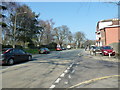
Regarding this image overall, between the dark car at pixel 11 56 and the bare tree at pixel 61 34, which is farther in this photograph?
the bare tree at pixel 61 34

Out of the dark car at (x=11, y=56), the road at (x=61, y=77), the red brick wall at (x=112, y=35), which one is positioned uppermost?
the red brick wall at (x=112, y=35)

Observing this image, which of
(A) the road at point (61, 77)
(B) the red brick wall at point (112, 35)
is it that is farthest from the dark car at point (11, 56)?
(B) the red brick wall at point (112, 35)

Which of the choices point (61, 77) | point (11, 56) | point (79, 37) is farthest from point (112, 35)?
point (79, 37)

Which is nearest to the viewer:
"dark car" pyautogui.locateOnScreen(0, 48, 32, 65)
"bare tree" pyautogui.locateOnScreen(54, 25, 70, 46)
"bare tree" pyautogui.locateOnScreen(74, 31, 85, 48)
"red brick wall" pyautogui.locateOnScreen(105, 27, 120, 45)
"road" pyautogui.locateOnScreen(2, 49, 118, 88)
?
"road" pyautogui.locateOnScreen(2, 49, 118, 88)

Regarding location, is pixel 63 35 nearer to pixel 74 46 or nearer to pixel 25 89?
pixel 74 46

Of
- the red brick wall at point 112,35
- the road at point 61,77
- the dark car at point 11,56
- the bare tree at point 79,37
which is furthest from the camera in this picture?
the bare tree at point 79,37

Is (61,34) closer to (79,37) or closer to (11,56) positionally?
(79,37)

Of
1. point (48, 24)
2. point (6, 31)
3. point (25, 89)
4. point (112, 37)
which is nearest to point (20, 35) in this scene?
point (6, 31)

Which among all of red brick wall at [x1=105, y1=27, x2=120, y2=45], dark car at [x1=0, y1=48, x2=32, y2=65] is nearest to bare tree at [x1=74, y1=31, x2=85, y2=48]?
red brick wall at [x1=105, y1=27, x2=120, y2=45]

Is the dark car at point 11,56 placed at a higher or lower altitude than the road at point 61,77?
higher

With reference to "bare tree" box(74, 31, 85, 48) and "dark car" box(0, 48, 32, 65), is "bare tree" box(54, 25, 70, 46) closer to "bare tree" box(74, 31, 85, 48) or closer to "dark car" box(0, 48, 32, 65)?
"bare tree" box(74, 31, 85, 48)

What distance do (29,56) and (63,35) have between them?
68.8 meters

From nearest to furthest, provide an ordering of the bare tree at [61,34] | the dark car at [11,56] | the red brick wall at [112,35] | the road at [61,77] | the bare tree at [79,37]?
the road at [61,77]
the dark car at [11,56]
the red brick wall at [112,35]
the bare tree at [61,34]
the bare tree at [79,37]

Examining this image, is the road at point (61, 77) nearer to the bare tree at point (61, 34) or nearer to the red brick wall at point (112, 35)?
the red brick wall at point (112, 35)
